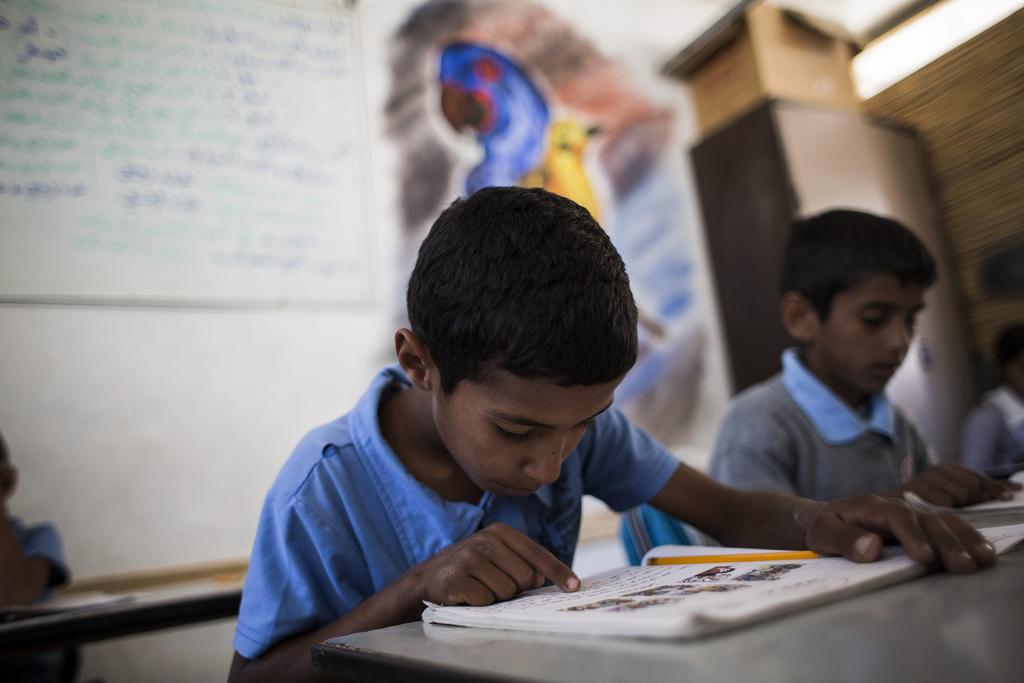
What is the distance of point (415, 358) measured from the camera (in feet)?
2.57

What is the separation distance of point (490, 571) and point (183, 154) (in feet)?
5.70

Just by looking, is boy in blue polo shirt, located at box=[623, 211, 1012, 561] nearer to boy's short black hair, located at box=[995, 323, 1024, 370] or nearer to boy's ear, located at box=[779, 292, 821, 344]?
boy's ear, located at box=[779, 292, 821, 344]

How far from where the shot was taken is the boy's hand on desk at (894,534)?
1.75ft

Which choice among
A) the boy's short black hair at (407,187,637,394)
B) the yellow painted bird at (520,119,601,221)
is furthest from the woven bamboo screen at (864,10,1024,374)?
the boy's short black hair at (407,187,637,394)

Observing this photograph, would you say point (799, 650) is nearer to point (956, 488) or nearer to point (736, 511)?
point (736, 511)

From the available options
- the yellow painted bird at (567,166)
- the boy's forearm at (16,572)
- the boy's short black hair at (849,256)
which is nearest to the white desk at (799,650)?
the boy's short black hair at (849,256)

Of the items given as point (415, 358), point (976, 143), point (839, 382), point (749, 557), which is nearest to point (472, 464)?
point (415, 358)

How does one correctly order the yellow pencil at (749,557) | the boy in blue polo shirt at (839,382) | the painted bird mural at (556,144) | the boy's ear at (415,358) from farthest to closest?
the painted bird mural at (556,144) < the boy in blue polo shirt at (839,382) < the boy's ear at (415,358) < the yellow pencil at (749,557)

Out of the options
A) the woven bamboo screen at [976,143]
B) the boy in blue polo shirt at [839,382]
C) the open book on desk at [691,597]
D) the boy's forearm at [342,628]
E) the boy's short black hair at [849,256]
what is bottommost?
the boy's forearm at [342,628]

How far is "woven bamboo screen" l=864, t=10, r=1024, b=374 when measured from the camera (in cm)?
195

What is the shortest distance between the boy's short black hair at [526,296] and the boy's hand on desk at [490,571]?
16 cm

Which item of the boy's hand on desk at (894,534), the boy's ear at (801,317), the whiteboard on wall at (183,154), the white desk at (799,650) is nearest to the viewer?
the white desk at (799,650)

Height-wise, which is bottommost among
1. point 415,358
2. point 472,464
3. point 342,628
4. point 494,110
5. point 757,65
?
point 342,628

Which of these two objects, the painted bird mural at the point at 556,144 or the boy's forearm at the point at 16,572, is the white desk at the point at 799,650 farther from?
the painted bird mural at the point at 556,144
